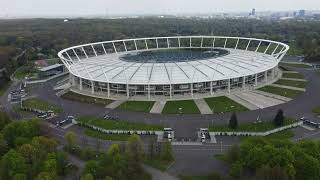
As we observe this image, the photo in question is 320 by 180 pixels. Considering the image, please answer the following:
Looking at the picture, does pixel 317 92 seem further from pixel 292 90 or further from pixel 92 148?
pixel 92 148

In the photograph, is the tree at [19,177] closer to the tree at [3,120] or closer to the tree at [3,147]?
the tree at [3,147]

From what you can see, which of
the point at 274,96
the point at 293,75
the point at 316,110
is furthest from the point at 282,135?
the point at 293,75

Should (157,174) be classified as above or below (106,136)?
below

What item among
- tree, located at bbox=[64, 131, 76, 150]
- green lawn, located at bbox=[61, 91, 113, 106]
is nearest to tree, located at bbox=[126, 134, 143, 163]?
tree, located at bbox=[64, 131, 76, 150]

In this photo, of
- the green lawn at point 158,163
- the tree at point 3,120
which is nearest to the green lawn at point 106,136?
the green lawn at point 158,163

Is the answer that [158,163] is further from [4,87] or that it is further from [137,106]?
[4,87]

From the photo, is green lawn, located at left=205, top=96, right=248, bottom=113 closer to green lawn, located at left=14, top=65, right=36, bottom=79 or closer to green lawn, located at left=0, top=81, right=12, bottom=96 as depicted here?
green lawn, located at left=0, top=81, right=12, bottom=96

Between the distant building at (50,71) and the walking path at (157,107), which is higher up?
the distant building at (50,71)
